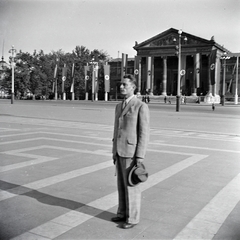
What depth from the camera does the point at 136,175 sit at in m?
4.09

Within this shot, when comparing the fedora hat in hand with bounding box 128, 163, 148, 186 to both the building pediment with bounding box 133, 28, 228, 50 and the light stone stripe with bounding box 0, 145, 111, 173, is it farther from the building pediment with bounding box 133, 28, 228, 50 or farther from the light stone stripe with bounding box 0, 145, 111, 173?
the building pediment with bounding box 133, 28, 228, 50

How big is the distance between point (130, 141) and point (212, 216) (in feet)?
5.36

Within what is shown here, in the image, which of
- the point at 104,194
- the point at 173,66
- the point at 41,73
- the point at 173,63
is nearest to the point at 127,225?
the point at 104,194

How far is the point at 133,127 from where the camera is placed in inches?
169

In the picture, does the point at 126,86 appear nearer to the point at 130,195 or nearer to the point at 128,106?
the point at 128,106

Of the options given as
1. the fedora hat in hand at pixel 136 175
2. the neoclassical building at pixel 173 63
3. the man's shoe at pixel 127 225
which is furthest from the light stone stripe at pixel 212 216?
the neoclassical building at pixel 173 63

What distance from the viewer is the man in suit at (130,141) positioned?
424 centimetres

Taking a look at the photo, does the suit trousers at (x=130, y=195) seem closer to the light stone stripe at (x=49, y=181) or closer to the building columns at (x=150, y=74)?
the light stone stripe at (x=49, y=181)

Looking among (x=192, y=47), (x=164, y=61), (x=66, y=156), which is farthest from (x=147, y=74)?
(x=66, y=156)

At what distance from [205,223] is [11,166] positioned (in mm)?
4769

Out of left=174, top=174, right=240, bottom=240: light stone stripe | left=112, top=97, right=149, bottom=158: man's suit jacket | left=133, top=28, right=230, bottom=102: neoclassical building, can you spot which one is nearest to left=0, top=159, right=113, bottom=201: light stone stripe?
left=112, top=97, right=149, bottom=158: man's suit jacket

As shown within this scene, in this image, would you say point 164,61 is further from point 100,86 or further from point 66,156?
point 66,156

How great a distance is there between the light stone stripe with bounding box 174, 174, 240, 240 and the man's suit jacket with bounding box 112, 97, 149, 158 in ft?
3.65

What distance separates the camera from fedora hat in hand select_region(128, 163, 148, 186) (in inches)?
161
